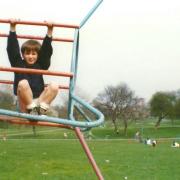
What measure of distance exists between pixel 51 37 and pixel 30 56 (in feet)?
0.84

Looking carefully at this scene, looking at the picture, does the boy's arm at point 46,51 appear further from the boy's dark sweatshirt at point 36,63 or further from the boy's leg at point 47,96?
the boy's leg at point 47,96

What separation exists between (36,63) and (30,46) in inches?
6.8

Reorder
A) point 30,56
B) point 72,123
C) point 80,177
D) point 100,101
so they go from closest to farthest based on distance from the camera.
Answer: point 72,123 < point 30,56 < point 80,177 < point 100,101

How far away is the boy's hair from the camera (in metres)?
4.63

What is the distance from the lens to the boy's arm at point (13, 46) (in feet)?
15.0

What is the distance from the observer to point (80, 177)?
880 centimetres

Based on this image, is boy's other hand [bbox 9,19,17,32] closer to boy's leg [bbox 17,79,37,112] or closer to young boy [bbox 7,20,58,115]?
young boy [bbox 7,20,58,115]

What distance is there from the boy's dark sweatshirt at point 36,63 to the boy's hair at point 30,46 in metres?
0.04

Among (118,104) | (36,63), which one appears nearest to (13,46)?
(36,63)

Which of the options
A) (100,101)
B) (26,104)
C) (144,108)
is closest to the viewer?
(26,104)

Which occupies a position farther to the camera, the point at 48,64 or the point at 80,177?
the point at 80,177

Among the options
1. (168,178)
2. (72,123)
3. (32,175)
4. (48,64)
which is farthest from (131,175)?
(72,123)

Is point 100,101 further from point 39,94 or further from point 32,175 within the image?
point 39,94

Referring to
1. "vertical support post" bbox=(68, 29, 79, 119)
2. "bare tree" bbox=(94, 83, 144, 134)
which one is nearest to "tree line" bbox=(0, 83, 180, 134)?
"bare tree" bbox=(94, 83, 144, 134)
